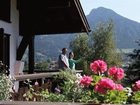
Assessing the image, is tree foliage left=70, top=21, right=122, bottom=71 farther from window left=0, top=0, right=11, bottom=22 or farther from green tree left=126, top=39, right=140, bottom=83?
window left=0, top=0, right=11, bottom=22

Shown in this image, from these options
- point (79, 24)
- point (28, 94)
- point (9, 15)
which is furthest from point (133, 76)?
point (28, 94)

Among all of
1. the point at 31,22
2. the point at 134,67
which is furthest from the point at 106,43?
the point at 31,22

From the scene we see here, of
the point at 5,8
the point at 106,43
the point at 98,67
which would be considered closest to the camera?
the point at 98,67

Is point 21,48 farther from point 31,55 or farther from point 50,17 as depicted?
point 50,17

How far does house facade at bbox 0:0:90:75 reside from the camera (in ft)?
44.4

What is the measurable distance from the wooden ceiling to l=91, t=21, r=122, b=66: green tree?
150 ft

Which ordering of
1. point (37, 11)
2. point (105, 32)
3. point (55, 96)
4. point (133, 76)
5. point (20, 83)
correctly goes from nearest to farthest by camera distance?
point (55, 96), point (20, 83), point (37, 11), point (133, 76), point (105, 32)

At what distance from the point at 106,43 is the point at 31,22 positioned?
4733cm

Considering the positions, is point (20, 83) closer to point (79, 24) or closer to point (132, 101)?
point (79, 24)

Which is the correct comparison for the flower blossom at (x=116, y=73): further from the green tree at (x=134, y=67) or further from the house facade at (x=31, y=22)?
the green tree at (x=134, y=67)

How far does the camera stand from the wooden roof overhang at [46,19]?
14281 mm

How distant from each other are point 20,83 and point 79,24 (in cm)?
345

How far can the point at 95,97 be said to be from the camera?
5367 mm

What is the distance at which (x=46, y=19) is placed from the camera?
1585cm
